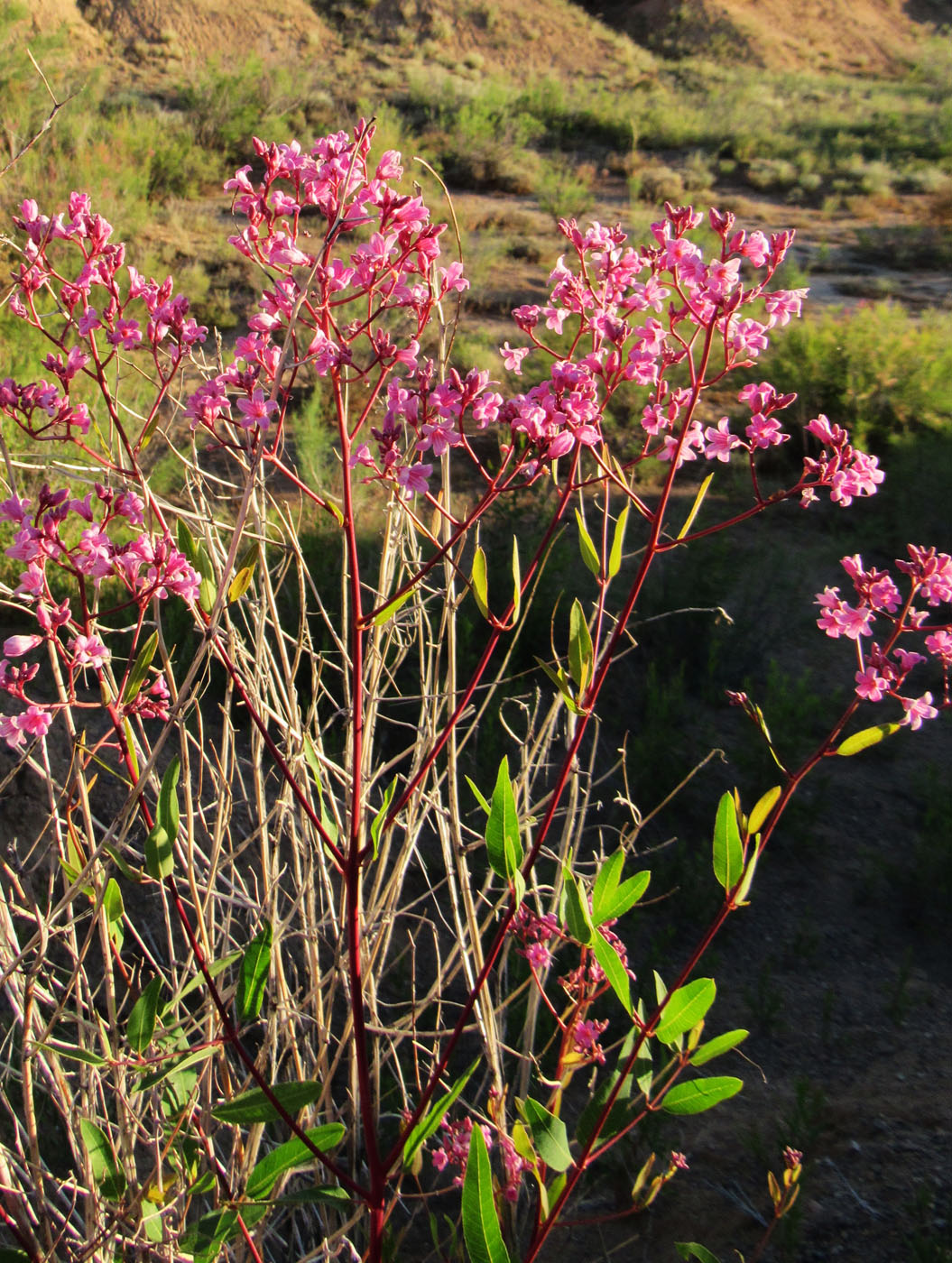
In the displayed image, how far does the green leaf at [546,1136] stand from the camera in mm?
1120

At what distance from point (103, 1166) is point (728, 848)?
85 centimetres

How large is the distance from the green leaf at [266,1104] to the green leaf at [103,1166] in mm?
259

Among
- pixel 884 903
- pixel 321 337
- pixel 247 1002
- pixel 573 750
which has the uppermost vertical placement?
pixel 321 337

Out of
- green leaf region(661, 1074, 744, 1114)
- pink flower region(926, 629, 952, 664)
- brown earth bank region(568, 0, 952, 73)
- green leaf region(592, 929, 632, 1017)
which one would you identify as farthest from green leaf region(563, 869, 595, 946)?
brown earth bank region(568, 0, 952, 73)

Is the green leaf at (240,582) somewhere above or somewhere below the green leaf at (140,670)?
above

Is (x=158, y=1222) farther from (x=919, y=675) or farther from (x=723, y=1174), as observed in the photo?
(x=919, y=675)

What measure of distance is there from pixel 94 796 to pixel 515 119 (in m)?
13.8

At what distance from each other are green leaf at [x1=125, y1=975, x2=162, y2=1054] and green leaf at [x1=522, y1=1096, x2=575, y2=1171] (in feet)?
1.41

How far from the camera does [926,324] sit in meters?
7.21

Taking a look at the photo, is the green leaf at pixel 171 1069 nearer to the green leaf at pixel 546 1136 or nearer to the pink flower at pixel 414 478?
the green leaf at pixel 546 1136

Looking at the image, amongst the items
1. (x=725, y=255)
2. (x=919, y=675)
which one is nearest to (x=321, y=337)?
(x=725, y=255)

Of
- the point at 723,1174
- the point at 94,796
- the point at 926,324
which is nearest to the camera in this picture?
the point at 723,1174

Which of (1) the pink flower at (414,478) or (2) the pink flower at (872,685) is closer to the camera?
(1) the pink flower at (414,478)

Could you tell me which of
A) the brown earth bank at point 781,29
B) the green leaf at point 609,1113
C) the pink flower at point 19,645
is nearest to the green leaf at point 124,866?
the pink flower at point 19,645
